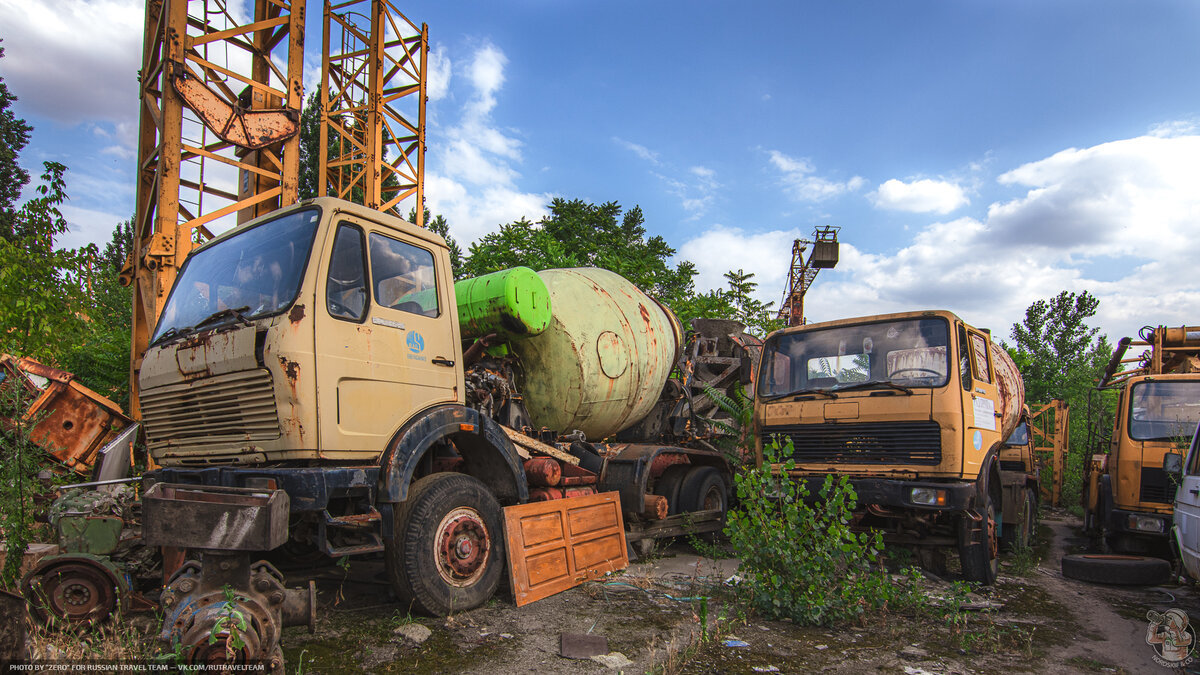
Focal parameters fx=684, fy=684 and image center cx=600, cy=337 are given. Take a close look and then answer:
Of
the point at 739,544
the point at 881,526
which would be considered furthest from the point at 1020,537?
the point at 739,544

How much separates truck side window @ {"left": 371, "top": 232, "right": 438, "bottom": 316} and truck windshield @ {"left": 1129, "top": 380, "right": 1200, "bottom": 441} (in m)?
7.82

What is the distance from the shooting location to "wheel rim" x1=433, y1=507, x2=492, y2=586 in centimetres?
457

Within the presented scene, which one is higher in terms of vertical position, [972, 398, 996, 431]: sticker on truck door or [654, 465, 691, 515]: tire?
[972, 398, 996, 431]: sticker on truck door

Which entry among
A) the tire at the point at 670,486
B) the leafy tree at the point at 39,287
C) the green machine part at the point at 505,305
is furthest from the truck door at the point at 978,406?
the leafy tree at the point at 39,287

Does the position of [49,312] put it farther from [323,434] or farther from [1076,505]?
[1076,505]

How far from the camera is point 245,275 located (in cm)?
449

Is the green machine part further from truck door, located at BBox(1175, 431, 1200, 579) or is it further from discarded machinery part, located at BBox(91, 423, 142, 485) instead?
truck door, located at BBox(1175, 431, 1200, 579)

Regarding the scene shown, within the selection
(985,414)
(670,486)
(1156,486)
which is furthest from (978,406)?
(670,486)

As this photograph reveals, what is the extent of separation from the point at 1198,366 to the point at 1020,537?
12.2ft

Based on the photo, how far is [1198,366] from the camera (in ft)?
30.3

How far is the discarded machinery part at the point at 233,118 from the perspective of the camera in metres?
7.12

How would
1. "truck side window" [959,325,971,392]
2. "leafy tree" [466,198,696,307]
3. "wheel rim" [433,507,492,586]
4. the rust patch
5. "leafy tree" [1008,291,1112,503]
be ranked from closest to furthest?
1. the rust patch
2. "wheel rim" [433,507,492,586]
3. "truck side window" [959,325,971,392]
4. "leafy tree" [466,198,696,307]
5. "leafy tree" [1008,291,1112,503]

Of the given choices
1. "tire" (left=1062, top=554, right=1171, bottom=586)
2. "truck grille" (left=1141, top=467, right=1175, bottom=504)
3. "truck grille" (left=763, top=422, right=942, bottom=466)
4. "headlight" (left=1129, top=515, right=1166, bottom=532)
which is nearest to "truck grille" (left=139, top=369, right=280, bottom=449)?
"truck grille" (left=763, top=422, right=942, bottom=466)

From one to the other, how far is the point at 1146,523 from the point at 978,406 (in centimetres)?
277
